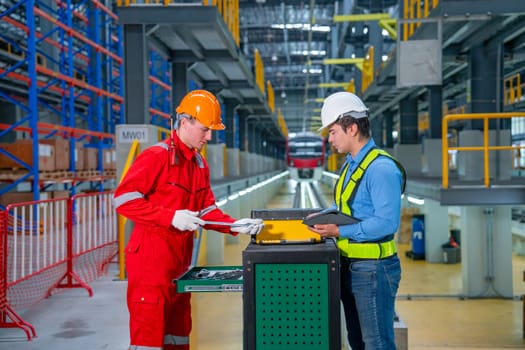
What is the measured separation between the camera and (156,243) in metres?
3.16

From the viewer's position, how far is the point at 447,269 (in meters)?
12.9

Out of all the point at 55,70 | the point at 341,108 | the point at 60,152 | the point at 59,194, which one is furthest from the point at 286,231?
the point at 55,70

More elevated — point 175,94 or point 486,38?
point 486,38

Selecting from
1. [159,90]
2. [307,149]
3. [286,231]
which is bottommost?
[286,231]

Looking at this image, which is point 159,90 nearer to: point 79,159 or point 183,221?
point 79,159

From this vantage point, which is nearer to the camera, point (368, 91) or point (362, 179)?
point (362, 179)

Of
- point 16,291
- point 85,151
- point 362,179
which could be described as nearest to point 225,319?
point 16,291

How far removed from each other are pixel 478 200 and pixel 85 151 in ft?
34.8

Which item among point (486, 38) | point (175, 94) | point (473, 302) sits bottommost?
point (473, 302)

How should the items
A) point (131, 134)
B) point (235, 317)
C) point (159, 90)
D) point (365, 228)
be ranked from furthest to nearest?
point (159, 90)
point (235, 317)
point (131, 134)
point (365, 228)

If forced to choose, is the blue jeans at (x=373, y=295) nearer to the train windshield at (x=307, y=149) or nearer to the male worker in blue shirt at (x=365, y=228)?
the male worker in blue shirt at (x=365, y=228)

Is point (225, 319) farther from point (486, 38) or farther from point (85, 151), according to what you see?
point (85, 151)

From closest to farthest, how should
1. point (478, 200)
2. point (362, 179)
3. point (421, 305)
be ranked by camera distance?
point (362, 179), point (478, 200), point (421, 305)

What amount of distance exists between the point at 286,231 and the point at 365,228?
39 centimetres
